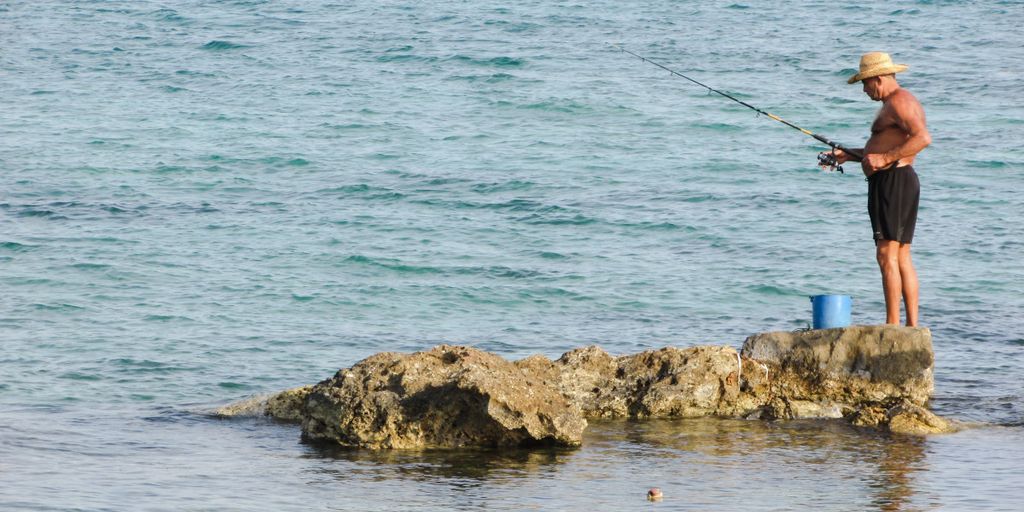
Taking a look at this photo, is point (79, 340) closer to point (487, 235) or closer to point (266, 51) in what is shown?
point (487, 235)

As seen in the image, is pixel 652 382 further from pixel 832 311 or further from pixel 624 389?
pixel 832 311

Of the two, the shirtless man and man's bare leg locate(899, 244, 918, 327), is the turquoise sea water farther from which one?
the shirtless man

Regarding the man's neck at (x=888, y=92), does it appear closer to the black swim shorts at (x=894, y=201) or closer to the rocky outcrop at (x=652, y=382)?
the black swim shorts at (x=894, y=201)

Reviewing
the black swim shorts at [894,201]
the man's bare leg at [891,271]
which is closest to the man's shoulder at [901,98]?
the black swim shorts at [894,201]

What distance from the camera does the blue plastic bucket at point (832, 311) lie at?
314 inches

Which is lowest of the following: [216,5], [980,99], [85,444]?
[85,444]

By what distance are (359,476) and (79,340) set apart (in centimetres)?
481

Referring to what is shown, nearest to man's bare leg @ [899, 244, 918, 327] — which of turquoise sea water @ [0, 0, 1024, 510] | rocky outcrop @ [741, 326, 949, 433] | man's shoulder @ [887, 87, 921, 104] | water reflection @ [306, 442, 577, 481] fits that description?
rocky outcrop @ [741, 326, 949, 433]

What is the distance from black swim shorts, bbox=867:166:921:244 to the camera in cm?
780

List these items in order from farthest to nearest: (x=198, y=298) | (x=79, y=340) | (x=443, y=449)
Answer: (x=198, y=298)
(x=79, y=340)
(x=443, y=449)

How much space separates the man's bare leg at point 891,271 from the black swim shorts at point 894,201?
0.17 ft

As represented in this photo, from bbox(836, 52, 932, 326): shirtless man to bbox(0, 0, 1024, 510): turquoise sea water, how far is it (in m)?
0.82

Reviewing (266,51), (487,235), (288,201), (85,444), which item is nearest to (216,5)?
(266,51)

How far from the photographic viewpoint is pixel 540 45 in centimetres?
2566
